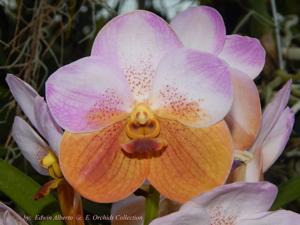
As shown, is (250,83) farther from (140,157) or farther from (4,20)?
(4,20)

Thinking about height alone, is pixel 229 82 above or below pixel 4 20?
above

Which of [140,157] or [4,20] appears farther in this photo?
[4,20]

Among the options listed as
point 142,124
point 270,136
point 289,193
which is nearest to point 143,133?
point 142,124

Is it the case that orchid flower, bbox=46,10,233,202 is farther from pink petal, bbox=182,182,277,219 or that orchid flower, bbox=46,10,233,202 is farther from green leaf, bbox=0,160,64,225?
green leaf, bbox=0,160,64,225

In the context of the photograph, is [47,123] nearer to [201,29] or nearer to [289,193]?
[201,29]

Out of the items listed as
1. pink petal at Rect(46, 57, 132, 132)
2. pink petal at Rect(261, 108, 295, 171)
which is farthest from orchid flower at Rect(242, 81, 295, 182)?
pink petal at Rect(46, 57, 132, 132)

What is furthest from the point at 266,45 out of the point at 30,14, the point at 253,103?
the point at 253,103

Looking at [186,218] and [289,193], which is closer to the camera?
[186,218]
